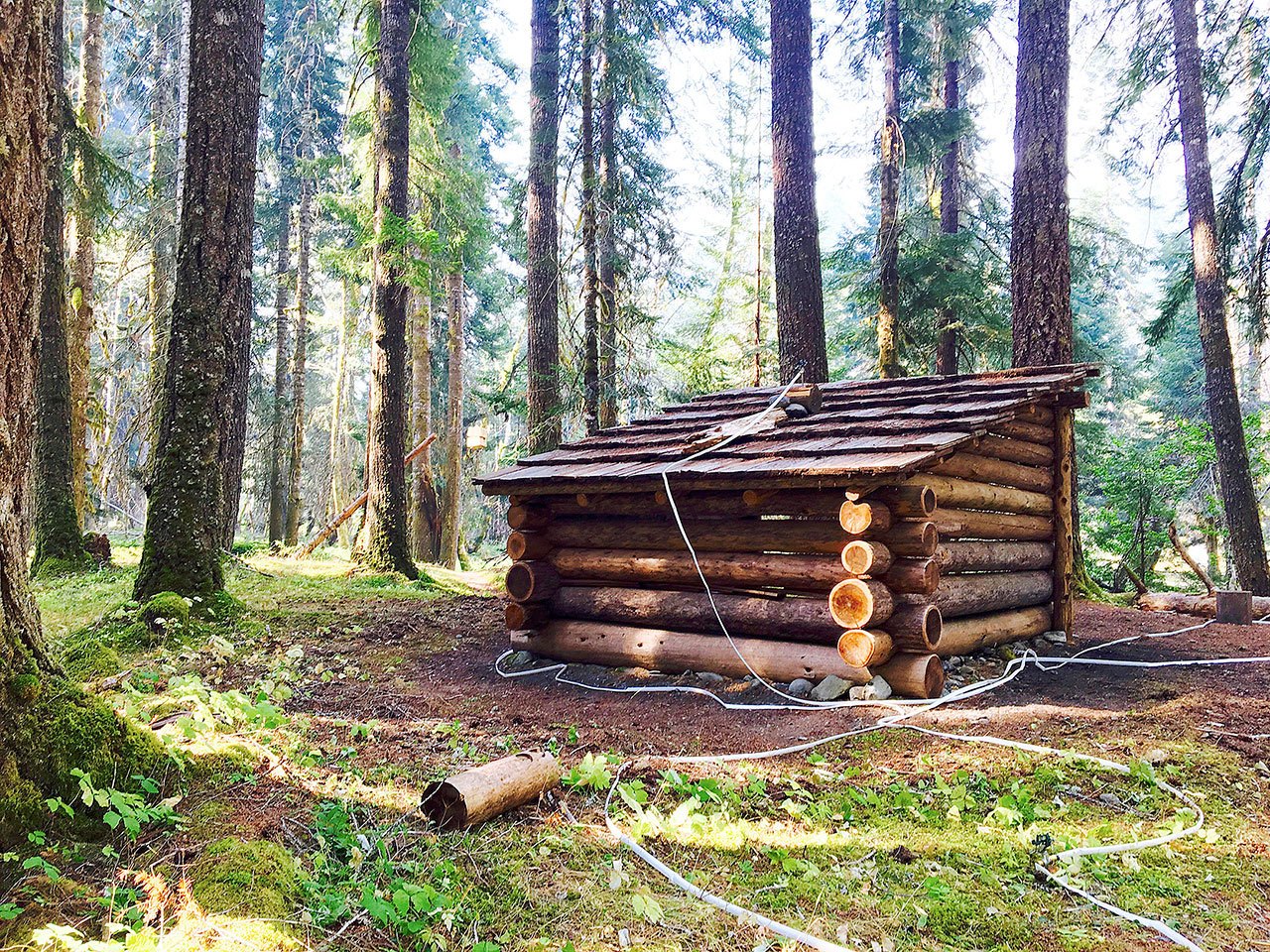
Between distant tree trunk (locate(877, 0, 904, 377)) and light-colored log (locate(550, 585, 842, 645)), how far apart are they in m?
8.84

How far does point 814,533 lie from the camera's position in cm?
614

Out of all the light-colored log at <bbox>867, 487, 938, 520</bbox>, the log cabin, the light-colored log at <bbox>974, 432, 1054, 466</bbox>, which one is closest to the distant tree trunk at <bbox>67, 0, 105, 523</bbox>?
the log cabin

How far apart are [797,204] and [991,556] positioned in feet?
19.7

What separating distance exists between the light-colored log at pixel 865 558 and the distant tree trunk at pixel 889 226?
9.03 metres

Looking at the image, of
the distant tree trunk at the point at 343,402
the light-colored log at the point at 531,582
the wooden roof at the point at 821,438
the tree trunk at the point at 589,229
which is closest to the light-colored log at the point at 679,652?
the light-colored log at the point at 531,582

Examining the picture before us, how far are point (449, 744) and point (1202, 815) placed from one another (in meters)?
3.96

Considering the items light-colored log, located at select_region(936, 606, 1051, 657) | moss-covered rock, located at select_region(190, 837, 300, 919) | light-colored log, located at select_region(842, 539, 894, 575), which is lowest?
moss-covered rock, located at select_region(190, 837, 300, 919)

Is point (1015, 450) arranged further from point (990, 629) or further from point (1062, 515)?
point (990, 629)

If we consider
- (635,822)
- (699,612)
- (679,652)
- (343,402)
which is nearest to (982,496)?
(699,612)

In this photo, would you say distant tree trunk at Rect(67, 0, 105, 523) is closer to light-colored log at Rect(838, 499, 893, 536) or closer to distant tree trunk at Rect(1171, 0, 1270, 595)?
light-colored log at Rect(838, 499, 893, 536)

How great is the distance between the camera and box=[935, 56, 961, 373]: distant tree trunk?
573 inches

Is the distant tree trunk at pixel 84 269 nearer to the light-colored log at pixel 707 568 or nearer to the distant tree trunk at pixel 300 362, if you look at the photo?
the distant tree trunk at pixel 300 362

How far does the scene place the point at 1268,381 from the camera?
28.2m

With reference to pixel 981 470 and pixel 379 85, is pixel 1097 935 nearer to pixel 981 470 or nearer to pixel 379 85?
pixel 981 470
